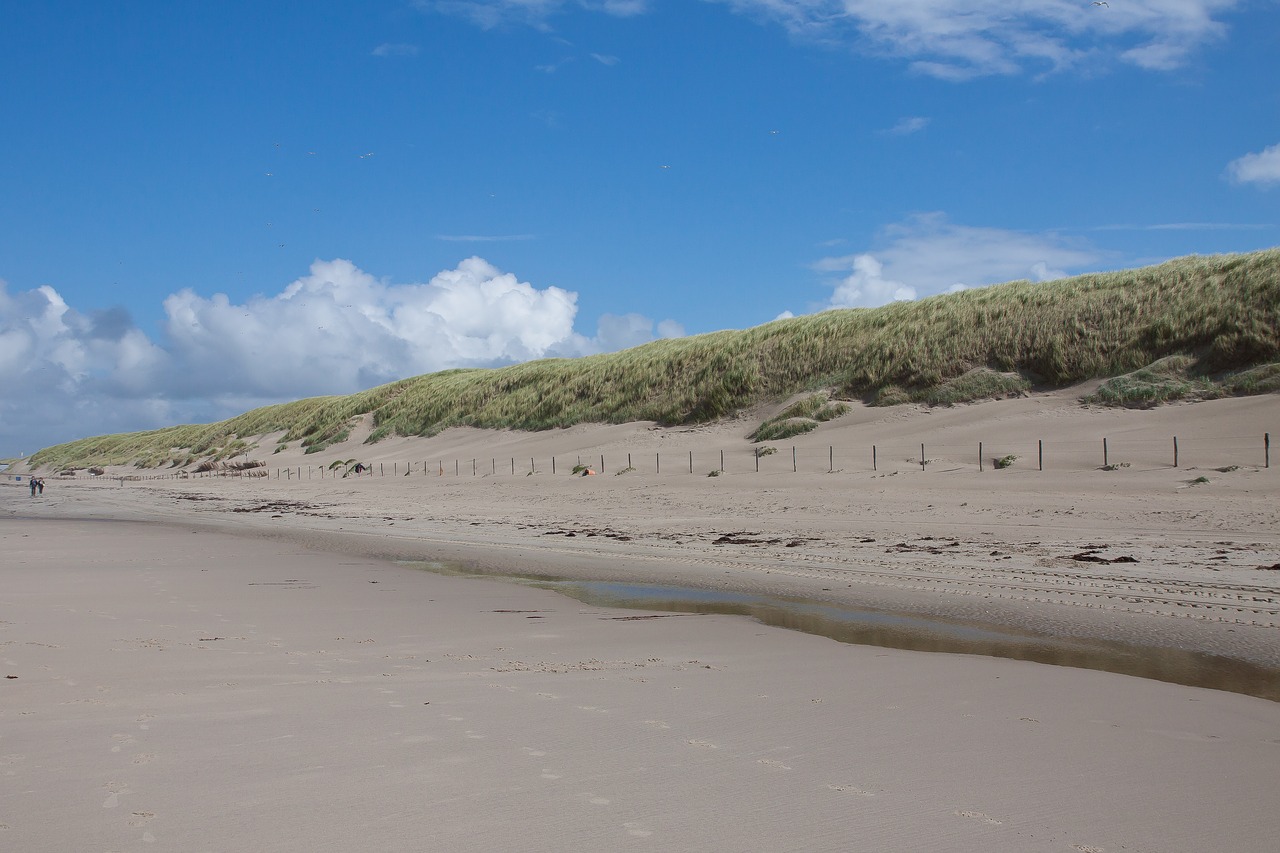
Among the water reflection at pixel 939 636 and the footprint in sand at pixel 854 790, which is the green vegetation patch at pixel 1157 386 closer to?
the water reflection at pixel 939 636

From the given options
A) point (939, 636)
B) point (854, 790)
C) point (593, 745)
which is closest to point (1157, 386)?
point (939, 636)

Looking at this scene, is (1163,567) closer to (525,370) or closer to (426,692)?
(426,692)

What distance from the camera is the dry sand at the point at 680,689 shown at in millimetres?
3711

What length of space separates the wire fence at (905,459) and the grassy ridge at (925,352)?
220 inches

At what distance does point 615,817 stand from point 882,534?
11611 millimetres

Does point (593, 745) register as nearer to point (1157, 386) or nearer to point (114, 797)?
point (114, 797)

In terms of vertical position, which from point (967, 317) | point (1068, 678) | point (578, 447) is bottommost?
point (1068, 678)

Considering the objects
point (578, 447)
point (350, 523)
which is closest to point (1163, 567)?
point (350, 523)

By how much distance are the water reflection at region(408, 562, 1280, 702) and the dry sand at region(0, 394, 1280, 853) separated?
6 centimetres

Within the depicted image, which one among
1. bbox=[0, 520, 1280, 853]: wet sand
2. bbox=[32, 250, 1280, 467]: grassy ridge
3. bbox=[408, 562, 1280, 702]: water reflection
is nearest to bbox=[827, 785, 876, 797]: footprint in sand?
bbox=[0, 520, 1280, 853]: wet sand

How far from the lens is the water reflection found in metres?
6.55

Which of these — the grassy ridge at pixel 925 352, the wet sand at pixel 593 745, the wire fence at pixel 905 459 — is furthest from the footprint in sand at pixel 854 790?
the grassy ridge at pixel 925 352

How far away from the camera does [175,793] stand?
12.7ft

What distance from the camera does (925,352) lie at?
32.0m
